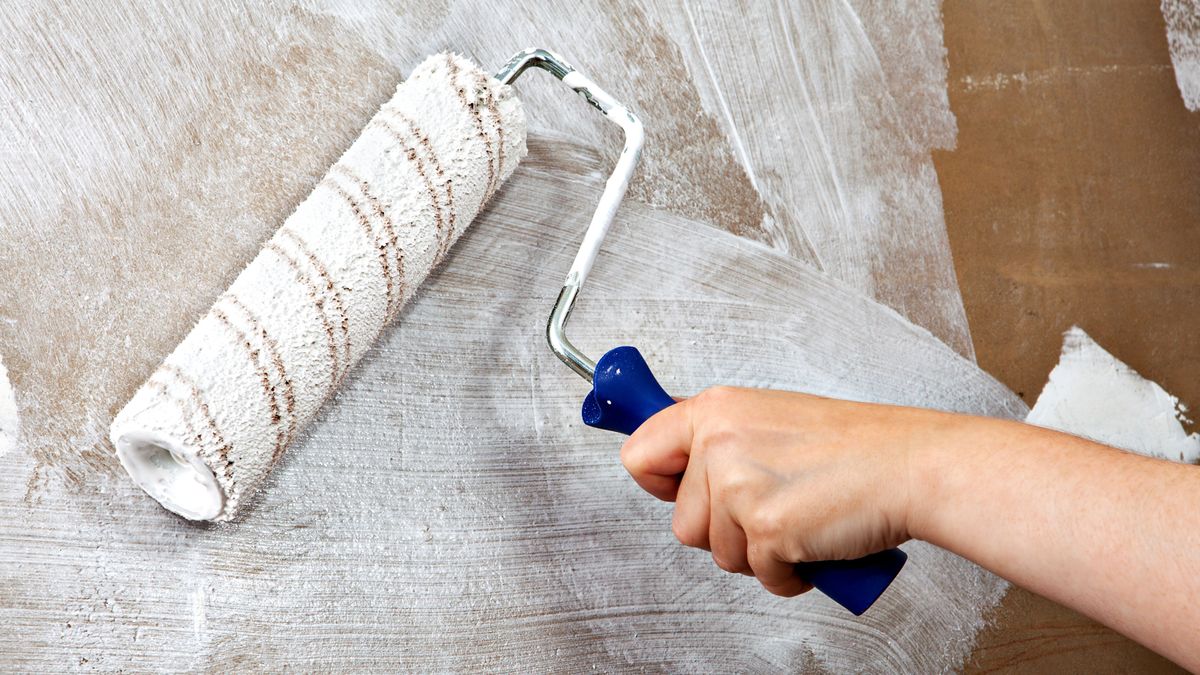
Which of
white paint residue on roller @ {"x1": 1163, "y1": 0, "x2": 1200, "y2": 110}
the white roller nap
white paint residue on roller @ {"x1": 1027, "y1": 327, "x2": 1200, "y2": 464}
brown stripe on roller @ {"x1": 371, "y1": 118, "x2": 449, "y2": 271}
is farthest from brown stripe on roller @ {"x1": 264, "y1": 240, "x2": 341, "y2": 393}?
white paint residue on roller @ {"x1": 1163, "y1": 0, "x2": 1200, "y2": 110}

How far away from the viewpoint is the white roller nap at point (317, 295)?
657 mm

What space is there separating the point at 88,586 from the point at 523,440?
0.37 metres

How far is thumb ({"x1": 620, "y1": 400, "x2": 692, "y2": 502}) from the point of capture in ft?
2.01

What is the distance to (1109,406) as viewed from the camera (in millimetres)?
1002

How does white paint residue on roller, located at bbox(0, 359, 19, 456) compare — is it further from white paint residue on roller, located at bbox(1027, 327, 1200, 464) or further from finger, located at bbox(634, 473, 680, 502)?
white paint residue on roller, located at bbox(1027, 327, 1200, 464)

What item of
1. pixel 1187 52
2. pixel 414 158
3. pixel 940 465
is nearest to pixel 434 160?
pixel 414 158

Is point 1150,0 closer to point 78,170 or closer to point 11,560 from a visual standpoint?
point 78,170

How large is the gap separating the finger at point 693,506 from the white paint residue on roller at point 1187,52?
0.86 meters

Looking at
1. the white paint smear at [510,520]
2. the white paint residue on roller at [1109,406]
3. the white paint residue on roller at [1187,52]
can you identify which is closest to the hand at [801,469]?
Answer: the white paint smear at [510,520]

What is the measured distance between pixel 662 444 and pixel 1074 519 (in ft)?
0.85

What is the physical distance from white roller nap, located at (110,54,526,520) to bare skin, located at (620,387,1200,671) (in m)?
0.26

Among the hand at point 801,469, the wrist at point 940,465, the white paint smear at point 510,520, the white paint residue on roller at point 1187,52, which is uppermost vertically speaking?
the white paint residue on roller at point 1187,52

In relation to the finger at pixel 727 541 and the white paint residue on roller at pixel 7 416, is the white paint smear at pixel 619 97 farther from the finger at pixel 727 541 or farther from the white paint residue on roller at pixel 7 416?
the finger at pixel 727 541

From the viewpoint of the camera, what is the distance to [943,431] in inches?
22.2
